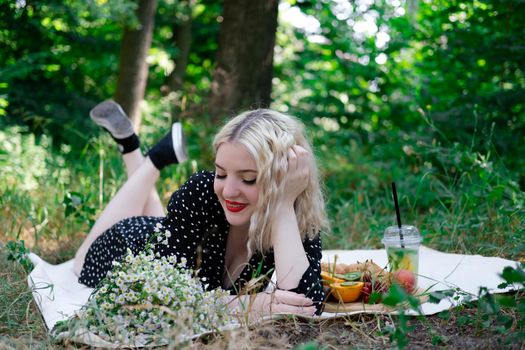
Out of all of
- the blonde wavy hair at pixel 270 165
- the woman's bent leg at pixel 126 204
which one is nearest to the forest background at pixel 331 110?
the woman's bent leg at pixel 126 204

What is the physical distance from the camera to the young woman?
267 centimetres

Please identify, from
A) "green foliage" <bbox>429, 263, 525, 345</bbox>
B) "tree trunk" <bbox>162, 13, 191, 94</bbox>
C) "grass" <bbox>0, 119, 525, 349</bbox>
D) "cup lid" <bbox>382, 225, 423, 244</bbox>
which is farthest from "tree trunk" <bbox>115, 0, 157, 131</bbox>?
"green foliage" <bbox>429, 263, 525, 345</bbox>

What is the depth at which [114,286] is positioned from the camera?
246 centimetres

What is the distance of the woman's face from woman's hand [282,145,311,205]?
161 millimetres

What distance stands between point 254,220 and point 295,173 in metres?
0.28

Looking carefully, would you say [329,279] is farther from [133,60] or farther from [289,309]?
[133,60]

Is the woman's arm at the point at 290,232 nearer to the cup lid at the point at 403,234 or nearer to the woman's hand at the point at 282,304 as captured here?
the woman's hand at the point at 282,304

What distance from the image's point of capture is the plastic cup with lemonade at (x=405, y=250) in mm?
2891

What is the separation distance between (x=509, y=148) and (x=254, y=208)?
287 centimetres

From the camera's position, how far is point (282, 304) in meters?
2.63

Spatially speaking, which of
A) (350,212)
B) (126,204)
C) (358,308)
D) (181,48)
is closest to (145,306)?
(358,308)

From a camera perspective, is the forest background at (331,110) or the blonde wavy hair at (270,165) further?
the forest background at (331,110)

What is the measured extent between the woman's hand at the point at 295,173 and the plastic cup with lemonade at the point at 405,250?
0.52 metres

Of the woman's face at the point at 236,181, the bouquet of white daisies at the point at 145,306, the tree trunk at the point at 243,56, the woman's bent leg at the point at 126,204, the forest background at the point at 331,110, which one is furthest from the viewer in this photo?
the tree trunk at the point at 243,56
